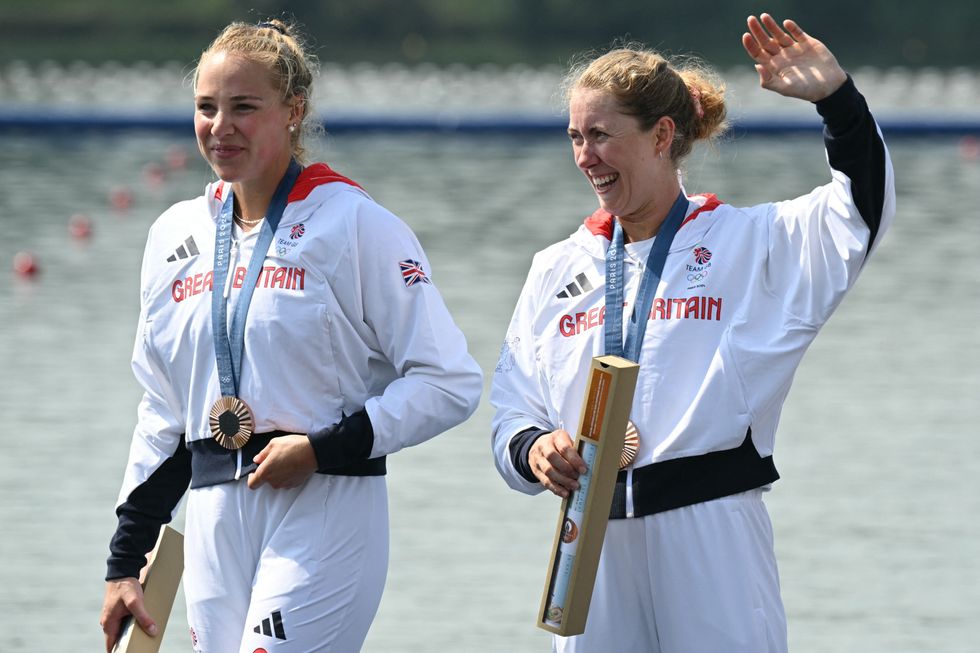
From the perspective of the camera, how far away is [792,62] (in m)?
3.38

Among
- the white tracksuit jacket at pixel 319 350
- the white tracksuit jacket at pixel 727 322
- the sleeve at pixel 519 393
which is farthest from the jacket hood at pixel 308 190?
the white tracksuit jacket at pixel 727 322

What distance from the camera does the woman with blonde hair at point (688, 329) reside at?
332 cm

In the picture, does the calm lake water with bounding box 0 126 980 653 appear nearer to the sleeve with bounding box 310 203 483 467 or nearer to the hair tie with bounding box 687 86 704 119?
the hair tie with bounding box 687 86 704 119

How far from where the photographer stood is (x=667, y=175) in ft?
11.4

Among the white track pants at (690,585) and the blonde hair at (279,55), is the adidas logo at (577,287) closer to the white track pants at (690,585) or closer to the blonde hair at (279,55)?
the white track pants at (690,585)

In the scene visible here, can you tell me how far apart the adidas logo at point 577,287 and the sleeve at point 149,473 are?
83 cm

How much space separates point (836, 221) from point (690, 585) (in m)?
0.75

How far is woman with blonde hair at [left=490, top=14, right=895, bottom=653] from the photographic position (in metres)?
3.32

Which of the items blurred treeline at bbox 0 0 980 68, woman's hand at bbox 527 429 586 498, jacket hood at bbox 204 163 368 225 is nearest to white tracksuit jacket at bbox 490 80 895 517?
woman's hand at bbox 527 429 586 498

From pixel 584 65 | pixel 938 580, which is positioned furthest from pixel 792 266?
pixel 938 580

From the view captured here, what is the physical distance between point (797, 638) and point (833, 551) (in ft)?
3.53

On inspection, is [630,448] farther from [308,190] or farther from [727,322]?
[308,190]

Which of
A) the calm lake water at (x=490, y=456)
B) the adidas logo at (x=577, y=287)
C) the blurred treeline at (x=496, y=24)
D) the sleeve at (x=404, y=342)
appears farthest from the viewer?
the blurred treeline at (x=496, y=24)

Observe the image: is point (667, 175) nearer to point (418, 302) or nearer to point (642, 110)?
point (642, 110)
